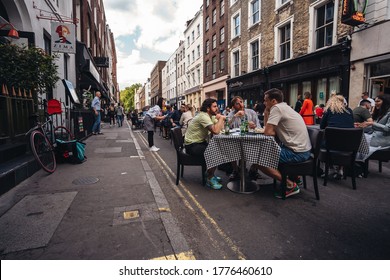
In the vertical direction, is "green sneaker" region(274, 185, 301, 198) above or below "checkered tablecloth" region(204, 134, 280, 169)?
below

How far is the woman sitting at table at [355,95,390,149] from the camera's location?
4.72 metres

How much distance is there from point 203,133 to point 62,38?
324 inches

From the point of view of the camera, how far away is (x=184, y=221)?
3.02 metres

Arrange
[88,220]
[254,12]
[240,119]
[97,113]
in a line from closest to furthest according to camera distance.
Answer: [88,220], [240,119], [97,113], [254,12]

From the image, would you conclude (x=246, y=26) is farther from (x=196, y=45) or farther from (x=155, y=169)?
(x=155, y=169)

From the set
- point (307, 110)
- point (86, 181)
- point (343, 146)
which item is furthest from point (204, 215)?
point (307, 110)

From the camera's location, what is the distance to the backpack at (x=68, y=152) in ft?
19.9

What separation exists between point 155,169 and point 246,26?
59.9 feet

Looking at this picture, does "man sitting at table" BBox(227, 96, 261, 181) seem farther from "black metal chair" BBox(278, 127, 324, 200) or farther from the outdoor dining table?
"black metal chair" BBox(278, 127, 324, 200)

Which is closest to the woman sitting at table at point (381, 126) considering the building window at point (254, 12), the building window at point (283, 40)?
the building window at point (283, 40)

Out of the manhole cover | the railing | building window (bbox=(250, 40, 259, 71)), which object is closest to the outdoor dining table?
the manhole cover

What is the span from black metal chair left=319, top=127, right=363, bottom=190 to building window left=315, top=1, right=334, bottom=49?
10.1 metres

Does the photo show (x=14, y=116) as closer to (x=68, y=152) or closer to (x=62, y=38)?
(x=68, y=152)

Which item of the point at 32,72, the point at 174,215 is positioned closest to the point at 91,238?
the point at 174,215
